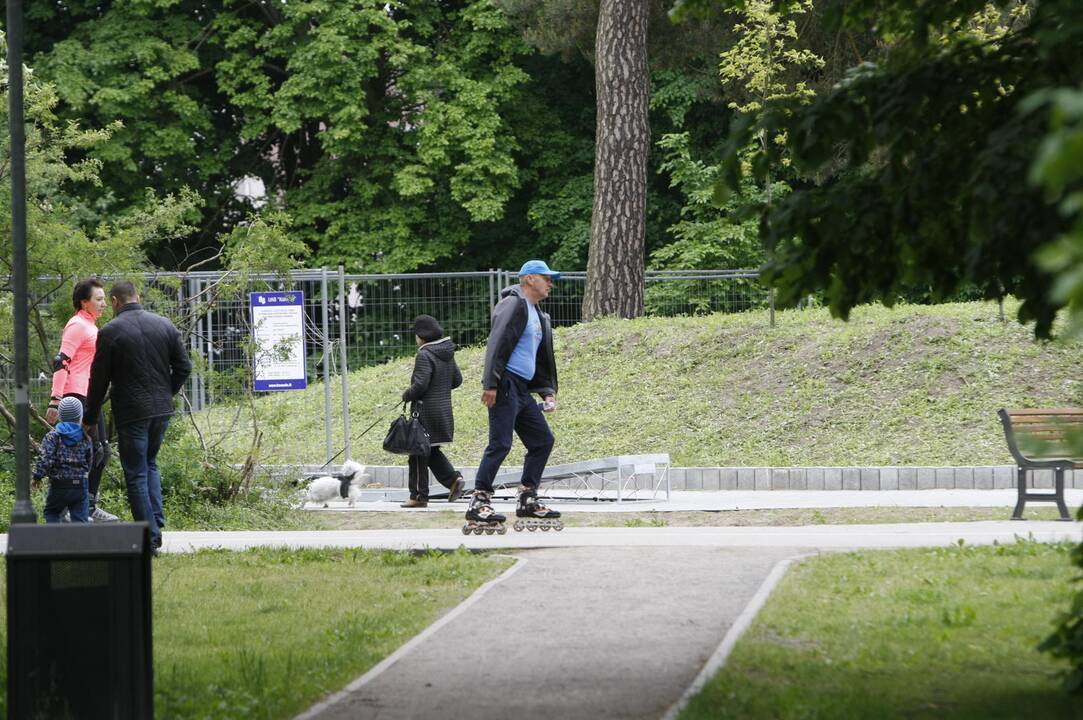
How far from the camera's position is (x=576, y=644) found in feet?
24.2

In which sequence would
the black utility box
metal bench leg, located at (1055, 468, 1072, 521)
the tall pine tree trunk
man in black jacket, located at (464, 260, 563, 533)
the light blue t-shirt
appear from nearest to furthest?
the black utility box < man in black jacket, located at (464, 260, 563, 533) < the light blue t-shirt < metal bench leg, located at (1055, 468, 1072, 521) < the tall pine tree trunk

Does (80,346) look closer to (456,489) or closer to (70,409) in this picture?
(70,409)

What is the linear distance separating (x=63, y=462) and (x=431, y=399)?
5348 millimetres

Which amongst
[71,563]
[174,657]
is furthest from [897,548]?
[71,563]

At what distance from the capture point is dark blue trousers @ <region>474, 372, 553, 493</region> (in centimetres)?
1181

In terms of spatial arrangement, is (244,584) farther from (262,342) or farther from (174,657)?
(262,342)

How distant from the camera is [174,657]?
7457 mm

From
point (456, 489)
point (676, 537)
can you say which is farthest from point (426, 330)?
point (676, 537)

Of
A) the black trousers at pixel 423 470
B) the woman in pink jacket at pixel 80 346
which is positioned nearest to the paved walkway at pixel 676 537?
the woman in pink jacket at pixel 80 346

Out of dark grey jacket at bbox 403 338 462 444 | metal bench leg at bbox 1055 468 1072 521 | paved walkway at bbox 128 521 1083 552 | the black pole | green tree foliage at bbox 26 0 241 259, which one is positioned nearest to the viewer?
the black pole

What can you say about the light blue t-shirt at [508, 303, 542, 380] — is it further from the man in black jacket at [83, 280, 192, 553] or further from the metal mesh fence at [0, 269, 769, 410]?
the metal mesh fence at [0, 269, 769, 410]

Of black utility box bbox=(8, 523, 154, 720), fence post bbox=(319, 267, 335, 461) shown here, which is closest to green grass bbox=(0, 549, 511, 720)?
black utility box bbox=(8, 523, 154, 720)

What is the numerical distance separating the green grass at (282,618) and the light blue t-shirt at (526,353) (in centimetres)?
164

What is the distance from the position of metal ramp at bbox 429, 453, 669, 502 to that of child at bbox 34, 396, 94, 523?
4636mm
